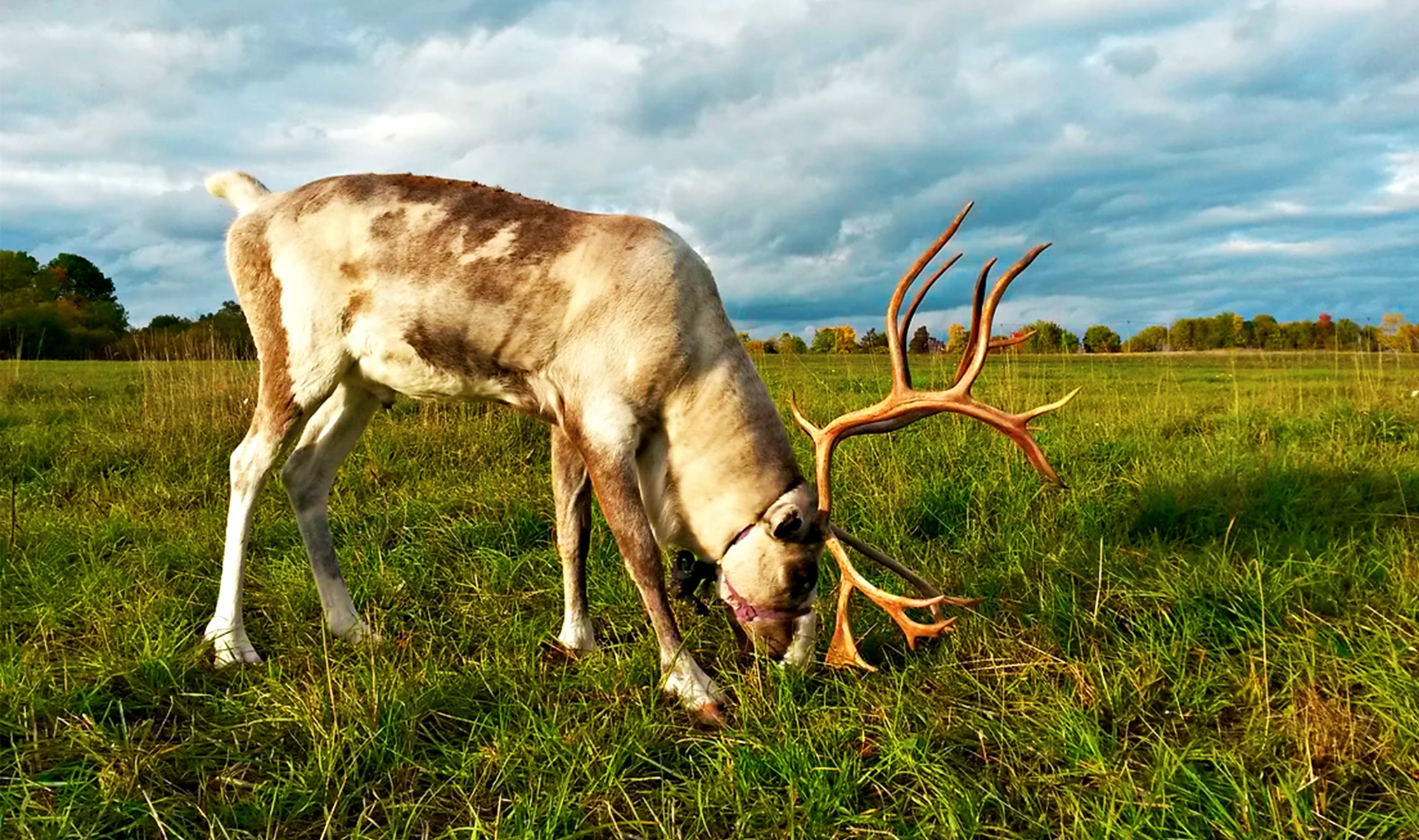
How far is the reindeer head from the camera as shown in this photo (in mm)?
3430

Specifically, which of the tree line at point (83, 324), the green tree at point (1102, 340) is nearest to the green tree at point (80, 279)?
the tree line at point (83, 324)

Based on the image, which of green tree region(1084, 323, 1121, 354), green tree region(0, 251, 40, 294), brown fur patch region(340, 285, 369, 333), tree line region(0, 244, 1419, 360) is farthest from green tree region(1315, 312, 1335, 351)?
green tree region(0, 251, 40, 294)

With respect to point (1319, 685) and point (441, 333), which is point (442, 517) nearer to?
point (441, 333)

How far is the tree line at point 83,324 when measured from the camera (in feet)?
43.4

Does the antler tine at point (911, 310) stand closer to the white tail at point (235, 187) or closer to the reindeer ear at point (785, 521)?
the reindeer ear at point (785, 521)

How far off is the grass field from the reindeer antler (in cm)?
24

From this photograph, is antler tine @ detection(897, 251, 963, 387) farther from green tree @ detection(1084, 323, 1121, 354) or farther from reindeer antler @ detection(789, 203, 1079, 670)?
green tree @ detection(1084, 323, 1121, 354)

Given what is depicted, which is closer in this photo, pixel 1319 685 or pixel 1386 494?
pixel 1319 685

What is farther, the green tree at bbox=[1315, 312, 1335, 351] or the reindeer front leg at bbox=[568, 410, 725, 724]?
the green tree at bbox=[1315, 312, 1335, 351]

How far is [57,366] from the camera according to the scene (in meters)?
23.0

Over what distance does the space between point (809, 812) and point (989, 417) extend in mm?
1679

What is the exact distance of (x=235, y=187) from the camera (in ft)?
13.3

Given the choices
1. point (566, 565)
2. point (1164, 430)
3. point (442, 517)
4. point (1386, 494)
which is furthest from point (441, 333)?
point (1164, 430)

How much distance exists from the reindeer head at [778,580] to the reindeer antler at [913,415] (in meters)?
0.10
